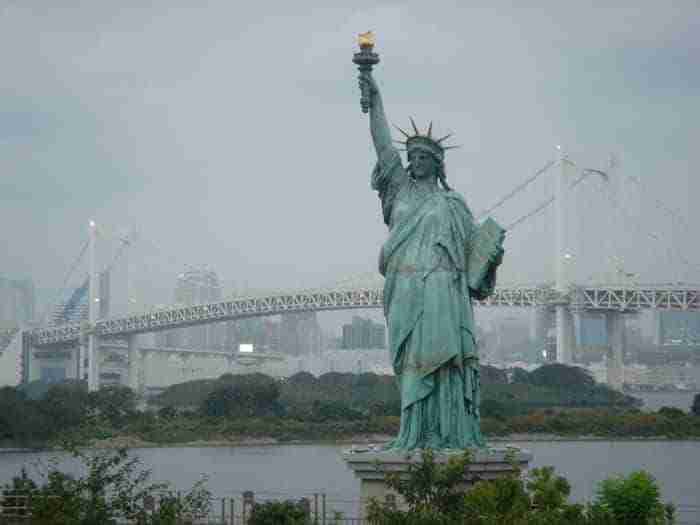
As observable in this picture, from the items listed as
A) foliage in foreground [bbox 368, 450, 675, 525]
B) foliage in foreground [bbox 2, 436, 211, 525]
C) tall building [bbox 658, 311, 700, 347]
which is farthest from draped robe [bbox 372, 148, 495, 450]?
tall building [bbox 658, 311, 700, 347]

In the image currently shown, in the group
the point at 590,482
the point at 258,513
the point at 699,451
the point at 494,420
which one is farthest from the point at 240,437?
the point at 258,513

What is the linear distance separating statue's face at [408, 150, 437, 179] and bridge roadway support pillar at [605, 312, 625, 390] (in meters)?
45.7

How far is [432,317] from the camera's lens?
13.3 m

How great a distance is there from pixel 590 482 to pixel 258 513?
524 inches

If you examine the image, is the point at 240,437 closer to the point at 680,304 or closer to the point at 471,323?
the point at 680,304

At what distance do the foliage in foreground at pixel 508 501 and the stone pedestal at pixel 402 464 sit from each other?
0.17 m

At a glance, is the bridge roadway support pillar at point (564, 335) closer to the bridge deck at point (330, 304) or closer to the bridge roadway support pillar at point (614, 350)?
the bridge deck at point (330, 304)

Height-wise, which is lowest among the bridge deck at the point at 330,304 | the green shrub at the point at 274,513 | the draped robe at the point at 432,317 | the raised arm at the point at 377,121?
the green shrub at the point at 274,513

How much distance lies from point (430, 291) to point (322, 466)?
1893cm

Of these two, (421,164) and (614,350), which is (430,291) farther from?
(614,350)

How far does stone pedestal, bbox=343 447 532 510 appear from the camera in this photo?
502 inches

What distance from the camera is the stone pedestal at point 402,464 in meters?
12.8

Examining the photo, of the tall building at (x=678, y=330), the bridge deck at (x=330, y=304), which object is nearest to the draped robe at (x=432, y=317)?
the bridge deck at (x=330, y=304)

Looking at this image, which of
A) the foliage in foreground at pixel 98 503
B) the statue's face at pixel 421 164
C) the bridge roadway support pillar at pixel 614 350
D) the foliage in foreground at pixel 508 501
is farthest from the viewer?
the bridge roadway support pillar at pixel 614 350
